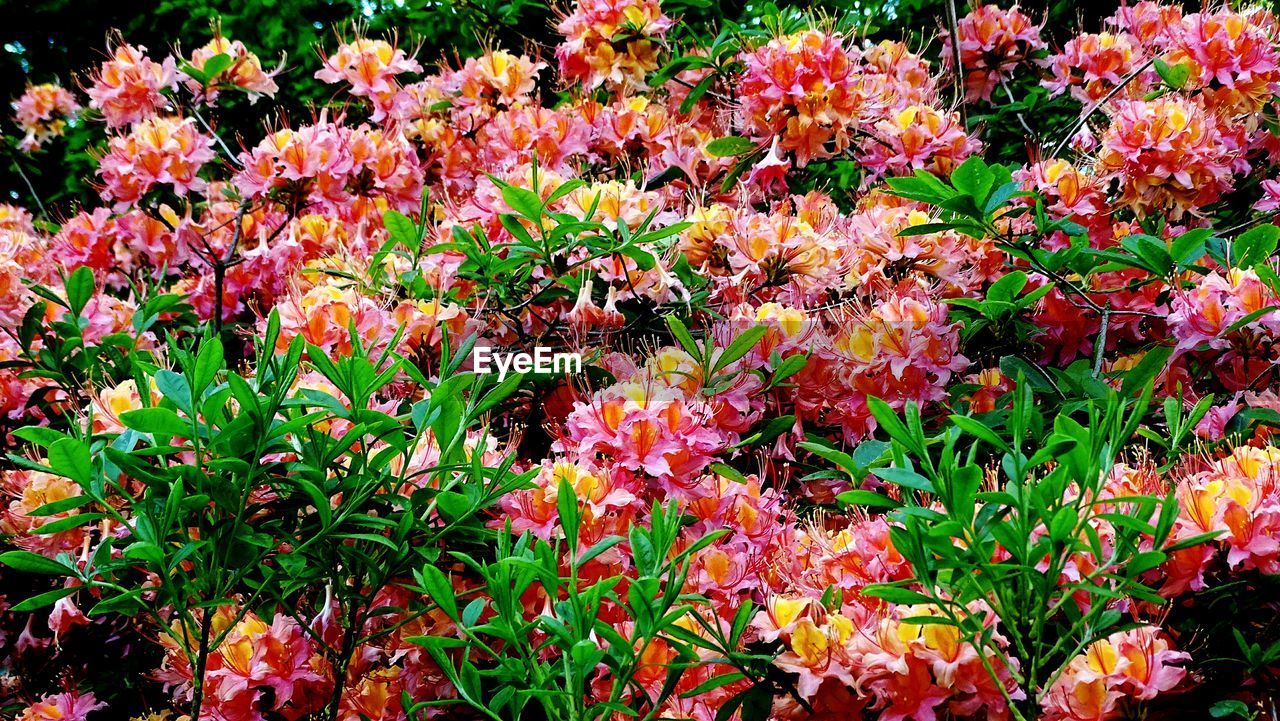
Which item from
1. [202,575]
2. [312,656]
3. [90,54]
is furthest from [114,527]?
[90,54]

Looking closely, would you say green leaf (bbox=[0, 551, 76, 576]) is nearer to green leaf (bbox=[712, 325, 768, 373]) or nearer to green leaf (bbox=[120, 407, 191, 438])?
green leaf (bbox=[120, 407, 191, 438])

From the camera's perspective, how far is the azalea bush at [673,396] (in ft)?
→ 3.54

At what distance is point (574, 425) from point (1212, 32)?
1516 millimetres

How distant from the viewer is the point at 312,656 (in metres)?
1.41

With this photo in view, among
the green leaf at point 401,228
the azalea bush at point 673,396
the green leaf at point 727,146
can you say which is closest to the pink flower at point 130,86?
the azalea bush at point 673,396

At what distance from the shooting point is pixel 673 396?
147 centimetres

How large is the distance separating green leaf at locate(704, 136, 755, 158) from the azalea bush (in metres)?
0.04

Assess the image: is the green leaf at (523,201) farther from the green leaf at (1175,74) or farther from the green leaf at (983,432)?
the green leaf at (1175,74)

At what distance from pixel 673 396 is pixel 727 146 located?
2.61 feet

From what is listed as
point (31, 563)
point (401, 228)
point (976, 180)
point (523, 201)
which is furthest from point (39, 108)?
point (976, 180)

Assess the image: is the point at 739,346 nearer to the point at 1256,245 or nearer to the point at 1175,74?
the point at 1256,245

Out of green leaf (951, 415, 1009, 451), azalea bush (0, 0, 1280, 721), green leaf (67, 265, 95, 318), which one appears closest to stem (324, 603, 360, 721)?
azalea bush (0, 0, 1280, 721)

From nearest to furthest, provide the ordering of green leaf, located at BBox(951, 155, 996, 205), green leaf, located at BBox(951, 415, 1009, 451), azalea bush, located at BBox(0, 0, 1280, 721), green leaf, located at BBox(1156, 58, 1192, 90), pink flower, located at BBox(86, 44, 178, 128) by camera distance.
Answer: green leaf, located at BBox(951, 415, 1009, 451) → azalea bush, located at BBox(0, 0, 1280, 721) → green leaf, located at BBox(951, 155, 996, 205) → green leaf, located at BBox(1156, 58, 1192, 90) → pink flower, located at BBox(86, 44, 178, 128)

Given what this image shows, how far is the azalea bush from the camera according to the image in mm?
1079
